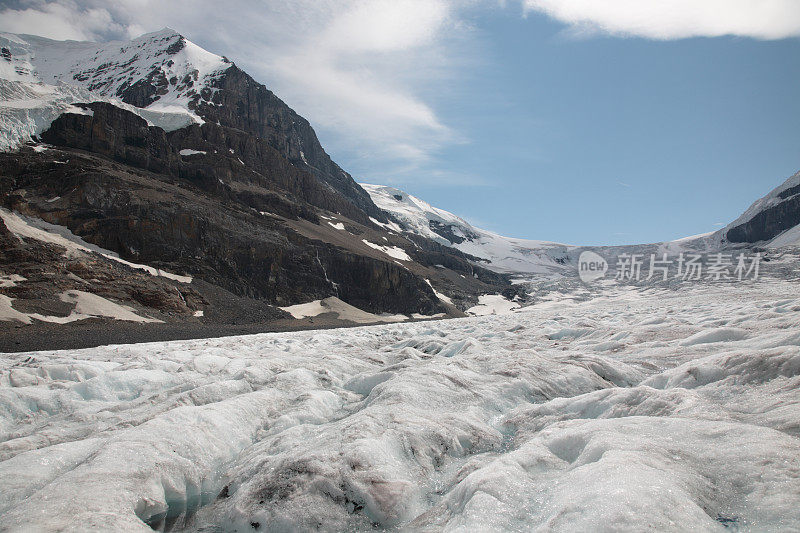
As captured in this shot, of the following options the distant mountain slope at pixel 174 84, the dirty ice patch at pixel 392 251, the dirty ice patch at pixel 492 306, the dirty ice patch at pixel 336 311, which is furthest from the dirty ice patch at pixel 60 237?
the dirty ice patch at pixel 492 306

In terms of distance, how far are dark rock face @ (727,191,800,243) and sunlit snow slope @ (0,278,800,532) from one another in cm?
17990

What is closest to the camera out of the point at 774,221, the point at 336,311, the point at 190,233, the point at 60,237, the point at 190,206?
the point at 60,237

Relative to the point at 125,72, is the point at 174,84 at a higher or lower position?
lower

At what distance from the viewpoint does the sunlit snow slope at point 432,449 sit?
335cm

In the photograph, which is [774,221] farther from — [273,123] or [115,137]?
[115,137]

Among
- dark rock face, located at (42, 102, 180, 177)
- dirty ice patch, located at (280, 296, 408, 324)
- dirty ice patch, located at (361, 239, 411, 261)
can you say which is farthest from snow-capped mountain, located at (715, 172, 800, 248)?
dark rock face, located at (42, 102, 180, 177)

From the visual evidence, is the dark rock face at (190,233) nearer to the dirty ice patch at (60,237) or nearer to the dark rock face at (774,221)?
the dirty ice patch at (60,237)

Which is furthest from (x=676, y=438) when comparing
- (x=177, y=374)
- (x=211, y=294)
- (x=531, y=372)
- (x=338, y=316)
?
(x=338, y=316)

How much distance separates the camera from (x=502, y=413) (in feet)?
23.3

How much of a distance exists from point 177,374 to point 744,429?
→ 39.0 feet

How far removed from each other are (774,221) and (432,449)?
624 feet

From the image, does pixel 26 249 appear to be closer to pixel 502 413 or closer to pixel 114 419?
pixel 114 419

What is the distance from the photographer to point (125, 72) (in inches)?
4803

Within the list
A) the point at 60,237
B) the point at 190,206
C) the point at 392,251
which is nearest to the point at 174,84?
the point at 190,206
